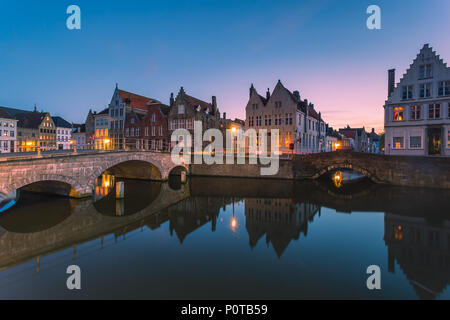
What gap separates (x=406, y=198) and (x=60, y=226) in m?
27.9

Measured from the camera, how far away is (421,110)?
98.0 ft

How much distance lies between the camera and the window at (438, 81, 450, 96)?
2841 cm

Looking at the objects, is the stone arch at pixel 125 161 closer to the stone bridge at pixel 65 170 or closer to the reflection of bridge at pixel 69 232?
the stone bridge at pixel 65 170

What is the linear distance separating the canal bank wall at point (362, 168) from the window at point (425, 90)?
9.79 meters

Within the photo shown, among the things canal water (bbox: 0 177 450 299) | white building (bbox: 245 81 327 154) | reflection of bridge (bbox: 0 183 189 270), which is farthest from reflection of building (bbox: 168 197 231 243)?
white building (bbox: 245 81 327 154)

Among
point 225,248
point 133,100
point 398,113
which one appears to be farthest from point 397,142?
point 133,100

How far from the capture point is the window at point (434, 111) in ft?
→ 95.0

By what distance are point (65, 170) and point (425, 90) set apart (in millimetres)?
41921

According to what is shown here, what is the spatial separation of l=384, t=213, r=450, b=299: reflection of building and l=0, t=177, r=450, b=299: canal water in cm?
5

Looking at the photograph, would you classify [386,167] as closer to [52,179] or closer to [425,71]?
[425,71]

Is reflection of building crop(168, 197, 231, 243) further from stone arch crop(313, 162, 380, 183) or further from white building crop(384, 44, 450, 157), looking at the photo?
white building crop(384, 44, 450, 157)

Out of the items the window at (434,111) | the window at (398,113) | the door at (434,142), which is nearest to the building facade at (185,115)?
the window at (398,113)

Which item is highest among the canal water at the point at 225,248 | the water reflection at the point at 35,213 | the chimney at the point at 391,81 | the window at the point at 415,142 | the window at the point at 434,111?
the chimney at the point at 391,81

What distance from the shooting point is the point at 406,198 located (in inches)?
834
